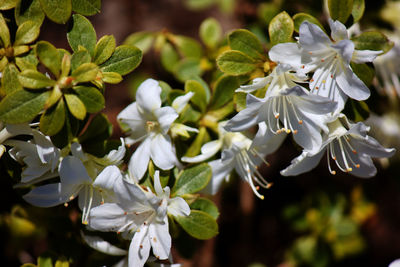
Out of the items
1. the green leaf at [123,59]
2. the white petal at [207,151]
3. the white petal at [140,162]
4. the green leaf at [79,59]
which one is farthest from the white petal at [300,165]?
the green leaf at [79,59]

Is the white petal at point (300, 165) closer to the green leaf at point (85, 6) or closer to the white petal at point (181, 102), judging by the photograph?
the white petal at point (181, 102)

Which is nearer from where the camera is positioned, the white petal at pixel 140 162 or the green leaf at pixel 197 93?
the white petal at pixel 140 162

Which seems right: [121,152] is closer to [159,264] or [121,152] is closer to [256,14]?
[159,264]

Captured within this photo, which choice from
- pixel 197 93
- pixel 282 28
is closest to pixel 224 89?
pixel 197 93

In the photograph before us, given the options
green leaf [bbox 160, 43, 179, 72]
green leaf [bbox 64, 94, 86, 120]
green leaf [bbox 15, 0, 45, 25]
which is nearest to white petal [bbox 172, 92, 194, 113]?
green leaf [bbox 64, 94, 86, 120]

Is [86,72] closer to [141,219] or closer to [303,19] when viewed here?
[141,219]

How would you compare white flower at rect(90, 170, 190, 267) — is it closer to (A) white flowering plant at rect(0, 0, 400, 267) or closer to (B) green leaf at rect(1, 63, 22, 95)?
(A) white flowering plant at rect(0, 0, 400, 267)

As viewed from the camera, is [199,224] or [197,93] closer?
[199,224]
